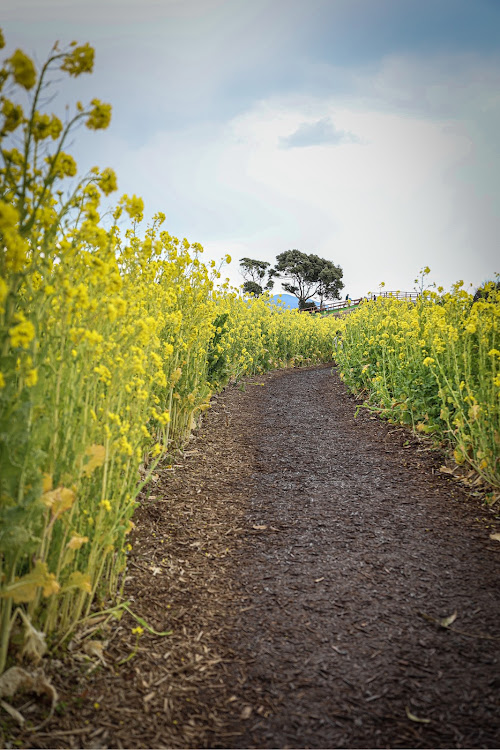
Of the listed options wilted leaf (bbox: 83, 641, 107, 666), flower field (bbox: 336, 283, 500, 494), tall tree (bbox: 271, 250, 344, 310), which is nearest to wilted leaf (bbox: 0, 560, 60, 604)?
wilted leaf (bbox: 83, 641, 107, 666)

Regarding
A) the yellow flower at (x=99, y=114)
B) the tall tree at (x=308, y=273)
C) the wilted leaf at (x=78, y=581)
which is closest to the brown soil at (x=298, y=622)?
the wilted leaf at (x=78, y=581)

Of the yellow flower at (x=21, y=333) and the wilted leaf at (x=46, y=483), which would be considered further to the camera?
the wilted leaf at (x=46, y=483)

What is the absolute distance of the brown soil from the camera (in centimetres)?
187

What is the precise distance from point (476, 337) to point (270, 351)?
7180 millimetres

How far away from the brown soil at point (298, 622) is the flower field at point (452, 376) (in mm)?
433

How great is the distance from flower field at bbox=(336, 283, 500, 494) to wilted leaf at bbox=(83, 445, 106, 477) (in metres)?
2.71

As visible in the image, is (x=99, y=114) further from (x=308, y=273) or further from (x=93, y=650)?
(x=308, y=273)

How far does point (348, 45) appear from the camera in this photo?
18.9 feet

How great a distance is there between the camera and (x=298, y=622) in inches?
98.9

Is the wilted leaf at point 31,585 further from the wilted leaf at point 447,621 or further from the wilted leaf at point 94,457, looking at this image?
the wilted leaf at point 447,621

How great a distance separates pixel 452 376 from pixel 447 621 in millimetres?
2604

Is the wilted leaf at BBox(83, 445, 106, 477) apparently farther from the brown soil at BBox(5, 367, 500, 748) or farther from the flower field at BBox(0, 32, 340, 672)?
the brown soil at BBox(5, 367, 500, 748)

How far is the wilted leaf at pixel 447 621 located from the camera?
2409 millimetres

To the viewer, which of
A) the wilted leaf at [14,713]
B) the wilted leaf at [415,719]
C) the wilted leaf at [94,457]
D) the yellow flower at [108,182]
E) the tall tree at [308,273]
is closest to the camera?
the wilted leaf at [14,713]
